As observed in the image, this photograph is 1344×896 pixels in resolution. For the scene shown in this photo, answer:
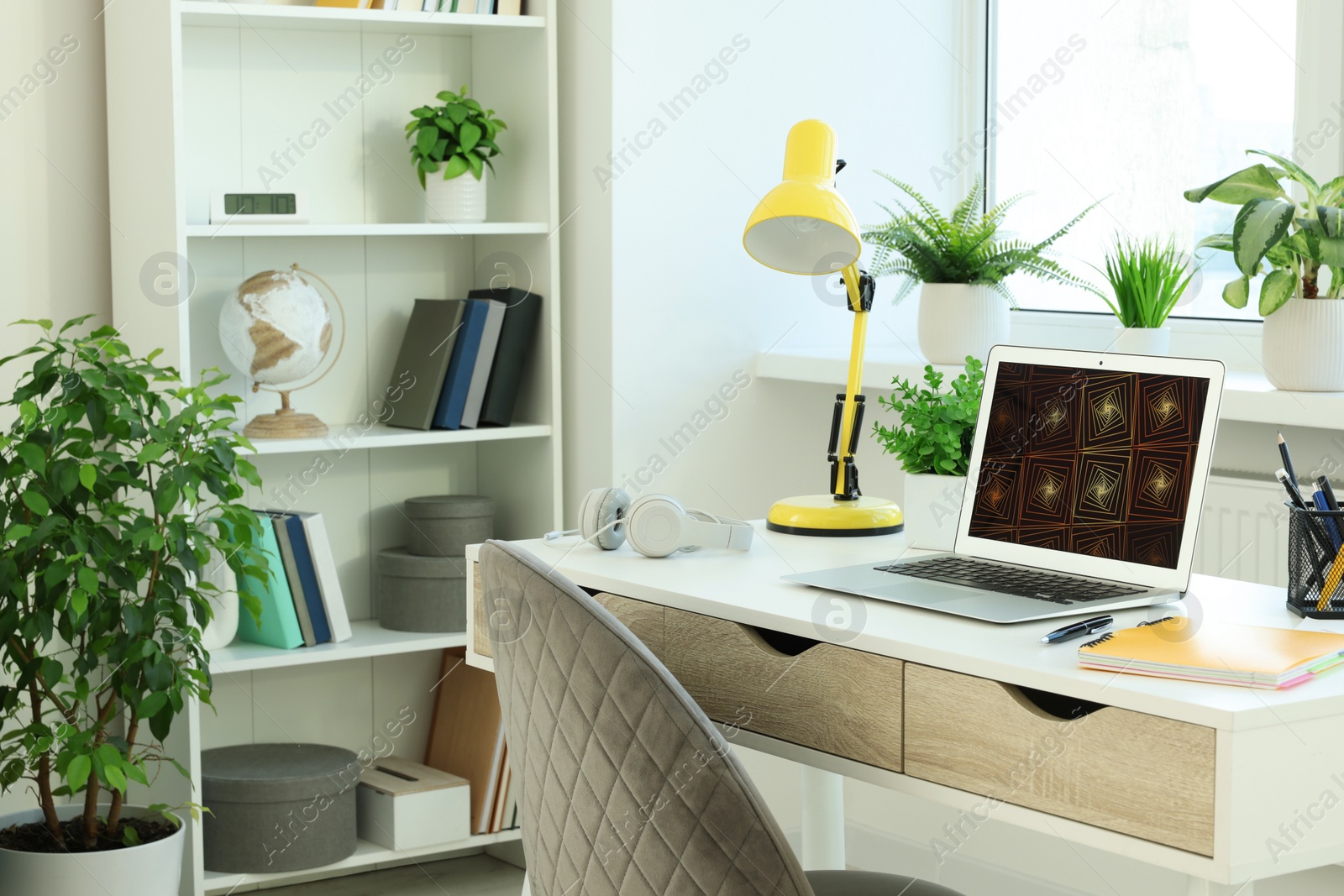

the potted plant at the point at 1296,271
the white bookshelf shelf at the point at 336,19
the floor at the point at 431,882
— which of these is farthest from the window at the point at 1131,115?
the floor at the point at 431,882

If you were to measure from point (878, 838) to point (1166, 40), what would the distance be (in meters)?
1.58

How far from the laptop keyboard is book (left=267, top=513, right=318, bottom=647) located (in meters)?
1.32

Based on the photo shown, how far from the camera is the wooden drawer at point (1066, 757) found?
1202 mm

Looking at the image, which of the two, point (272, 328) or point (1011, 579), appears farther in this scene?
point (272, 328)

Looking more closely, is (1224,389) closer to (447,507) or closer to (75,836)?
(447,507)

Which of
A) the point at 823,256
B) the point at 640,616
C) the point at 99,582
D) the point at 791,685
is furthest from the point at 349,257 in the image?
the point at 791,685

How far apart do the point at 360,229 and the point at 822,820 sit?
1343mm

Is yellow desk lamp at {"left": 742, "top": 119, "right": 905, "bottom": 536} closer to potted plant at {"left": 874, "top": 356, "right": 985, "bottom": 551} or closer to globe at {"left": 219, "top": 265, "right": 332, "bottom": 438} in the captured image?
potted plant at {"left": 874, "top": 356, "right": 985, "bottom": 551}

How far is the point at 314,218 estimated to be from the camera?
2.89m

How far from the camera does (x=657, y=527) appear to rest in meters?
1.87

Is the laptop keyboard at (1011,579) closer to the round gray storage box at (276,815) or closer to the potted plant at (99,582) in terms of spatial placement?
the potted plant at (99,582)

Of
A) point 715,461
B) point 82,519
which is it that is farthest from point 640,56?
point 82,519

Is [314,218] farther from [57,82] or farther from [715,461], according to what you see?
[715,461]

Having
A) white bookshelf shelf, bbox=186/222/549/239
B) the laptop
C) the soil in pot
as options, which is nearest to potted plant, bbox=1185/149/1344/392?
the laptop
